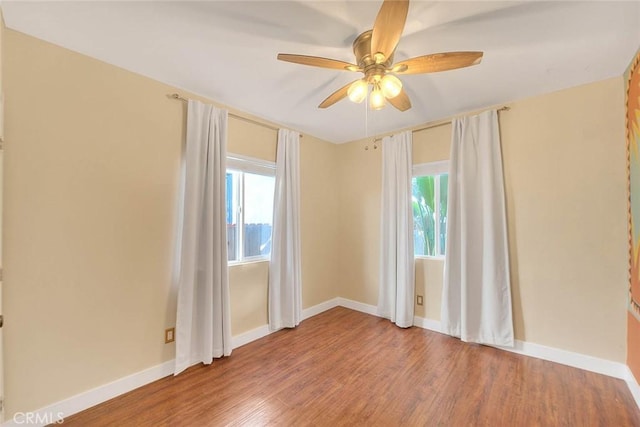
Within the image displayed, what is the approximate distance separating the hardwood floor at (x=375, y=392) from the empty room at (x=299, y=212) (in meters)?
0.02

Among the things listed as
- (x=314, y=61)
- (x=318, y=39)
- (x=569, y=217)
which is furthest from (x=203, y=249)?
(x=569, y=217)

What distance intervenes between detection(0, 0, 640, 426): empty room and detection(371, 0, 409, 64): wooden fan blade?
0.01 metres

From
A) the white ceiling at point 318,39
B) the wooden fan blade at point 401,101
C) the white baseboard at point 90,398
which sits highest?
the white ceiling at point 318,39

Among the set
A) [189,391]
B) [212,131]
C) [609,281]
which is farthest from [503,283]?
[212,131]

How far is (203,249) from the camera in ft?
7.57

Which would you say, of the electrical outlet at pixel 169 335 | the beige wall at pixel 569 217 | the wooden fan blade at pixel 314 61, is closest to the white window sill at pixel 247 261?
the electrical outlet at pixel 169 335

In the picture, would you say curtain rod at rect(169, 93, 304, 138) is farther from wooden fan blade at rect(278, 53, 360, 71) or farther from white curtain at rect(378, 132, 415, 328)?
white curtain at rect(378, 132, 415, 328)

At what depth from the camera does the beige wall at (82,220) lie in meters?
1.57

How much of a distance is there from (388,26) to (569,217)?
234 centimetres

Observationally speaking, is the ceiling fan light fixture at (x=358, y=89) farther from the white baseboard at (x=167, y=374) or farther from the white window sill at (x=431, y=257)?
the white baseboard at (x=167, y=374)

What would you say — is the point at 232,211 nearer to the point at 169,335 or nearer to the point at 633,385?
the point at 169,335

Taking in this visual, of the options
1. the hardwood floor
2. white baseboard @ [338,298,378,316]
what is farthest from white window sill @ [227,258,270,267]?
white baseboard @ [338,298,378,316]

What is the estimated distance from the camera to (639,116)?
5.85 ft

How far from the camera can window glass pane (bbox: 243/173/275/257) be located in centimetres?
290
